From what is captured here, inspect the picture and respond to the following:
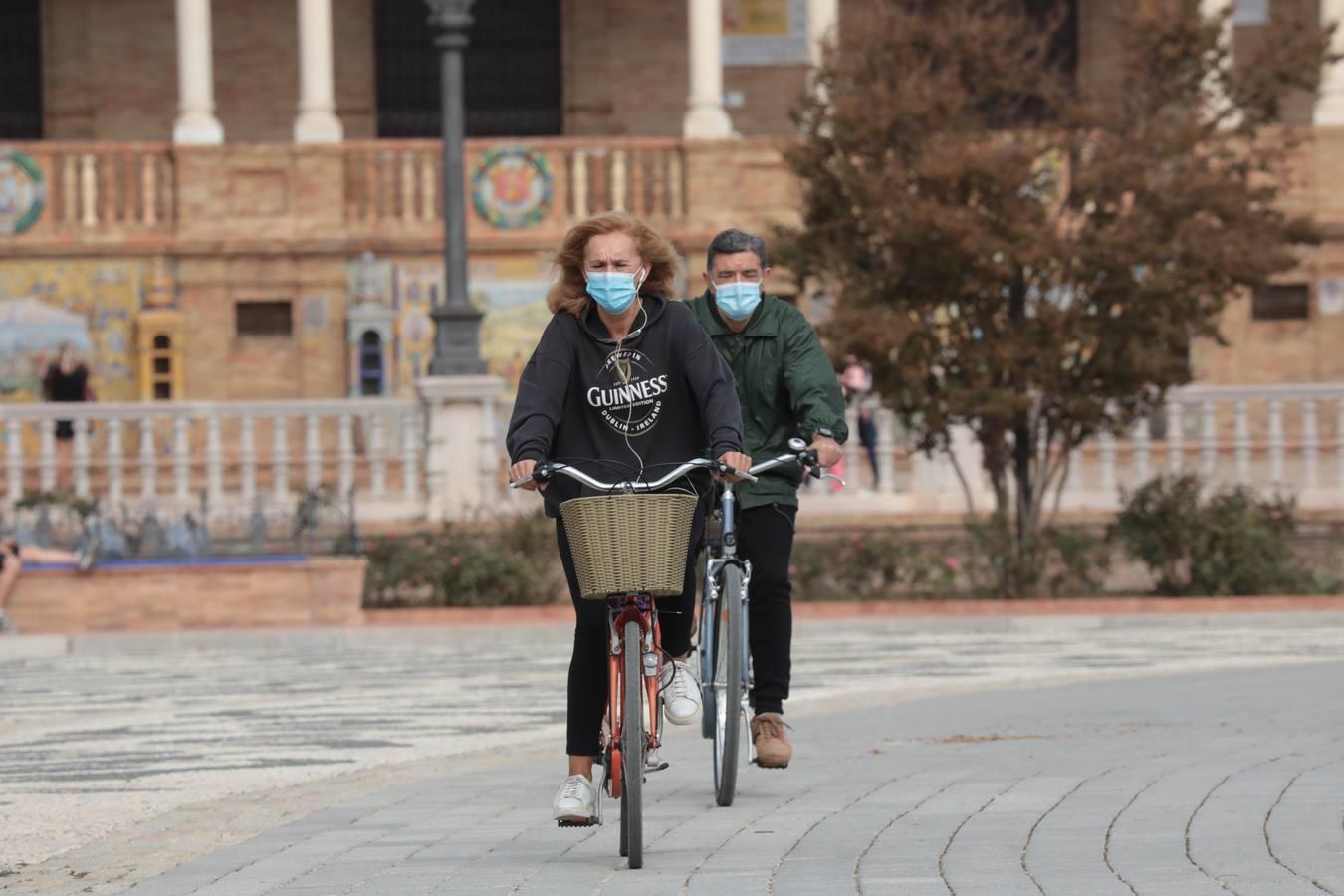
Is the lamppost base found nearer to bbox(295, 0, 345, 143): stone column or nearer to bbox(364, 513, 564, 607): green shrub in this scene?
bbox(364, 513, 564, 607): green shrub

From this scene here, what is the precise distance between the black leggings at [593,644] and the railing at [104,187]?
24247 mm

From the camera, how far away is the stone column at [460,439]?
976 inches

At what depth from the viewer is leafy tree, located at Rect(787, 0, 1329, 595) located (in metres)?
20.3

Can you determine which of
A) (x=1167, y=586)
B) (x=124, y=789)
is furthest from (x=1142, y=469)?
(x=124, y=789)

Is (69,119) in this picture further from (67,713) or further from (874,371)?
(67,713)

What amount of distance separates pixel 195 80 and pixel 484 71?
515 cm

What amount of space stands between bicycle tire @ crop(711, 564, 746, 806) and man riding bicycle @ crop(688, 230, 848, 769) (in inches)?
11.7

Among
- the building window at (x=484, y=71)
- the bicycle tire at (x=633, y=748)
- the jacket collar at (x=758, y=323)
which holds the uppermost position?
the building window at (x=484, y=71)

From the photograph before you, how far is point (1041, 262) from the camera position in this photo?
805 inches

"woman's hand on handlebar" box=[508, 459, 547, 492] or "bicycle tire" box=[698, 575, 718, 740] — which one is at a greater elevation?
"woman's hand on handlebar" box=[508, 459, 547, 492]

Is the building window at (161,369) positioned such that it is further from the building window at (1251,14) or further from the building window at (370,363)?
the building window at (1251,14)

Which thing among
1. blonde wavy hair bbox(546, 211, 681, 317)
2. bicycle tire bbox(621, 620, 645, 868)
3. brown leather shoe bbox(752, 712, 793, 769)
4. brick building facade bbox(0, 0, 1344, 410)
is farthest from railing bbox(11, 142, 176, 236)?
bicycle tire bbox(621, 620, 645, 868)

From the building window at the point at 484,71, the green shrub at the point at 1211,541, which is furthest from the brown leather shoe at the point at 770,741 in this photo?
the building window at the point at 484,71

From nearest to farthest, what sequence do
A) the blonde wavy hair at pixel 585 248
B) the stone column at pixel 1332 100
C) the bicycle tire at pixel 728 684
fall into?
the blonde wavy hair at pixel 585 248 → the bicycle tire at pixel 728 684 → the stone column at pixel 1332 100
